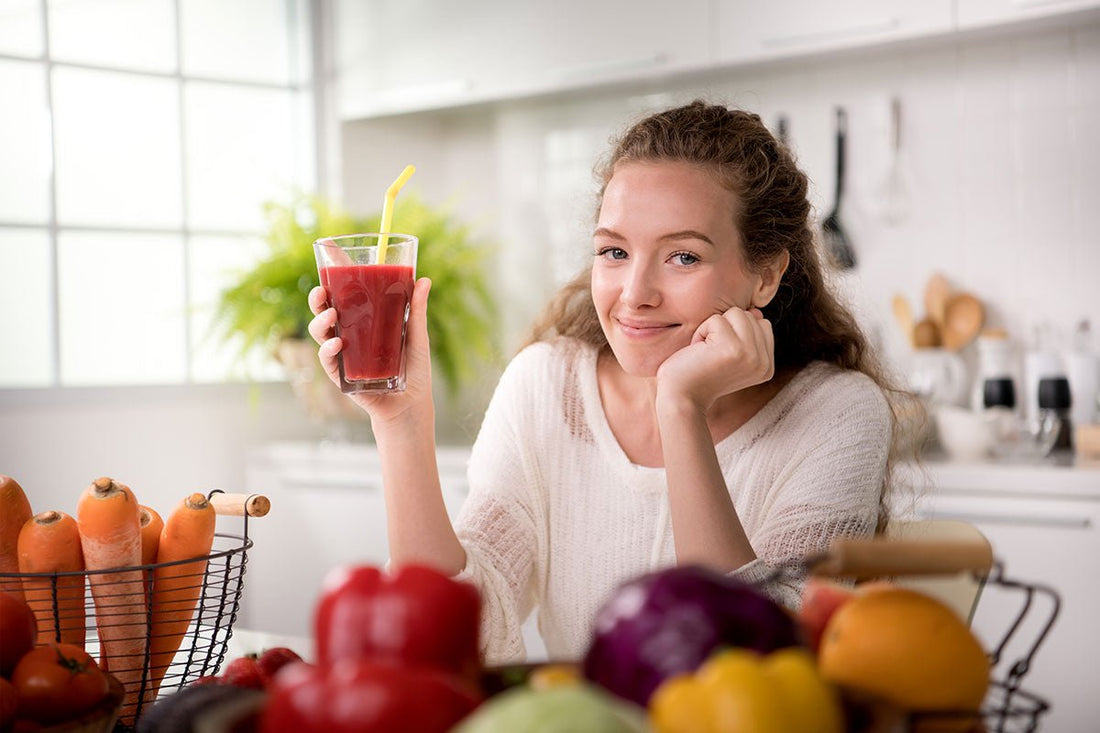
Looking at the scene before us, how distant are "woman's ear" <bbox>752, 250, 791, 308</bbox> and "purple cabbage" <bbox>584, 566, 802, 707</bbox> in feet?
3.58

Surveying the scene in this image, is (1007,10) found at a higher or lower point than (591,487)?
higher

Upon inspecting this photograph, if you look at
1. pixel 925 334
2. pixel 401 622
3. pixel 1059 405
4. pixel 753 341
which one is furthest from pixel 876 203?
pixel 401 622

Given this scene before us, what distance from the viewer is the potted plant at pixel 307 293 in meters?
3.43

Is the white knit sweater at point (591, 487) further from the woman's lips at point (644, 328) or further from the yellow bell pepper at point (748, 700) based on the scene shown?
the yellow bell pepper at point (748, 700)

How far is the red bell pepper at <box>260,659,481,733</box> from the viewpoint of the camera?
1.58 ft

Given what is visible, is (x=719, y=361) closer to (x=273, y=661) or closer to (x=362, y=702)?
(x=273, y=661)

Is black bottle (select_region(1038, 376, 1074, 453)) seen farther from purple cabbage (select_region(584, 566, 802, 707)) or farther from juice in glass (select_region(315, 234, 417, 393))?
purple cabbage (select_region(584, 566, 802, 707))

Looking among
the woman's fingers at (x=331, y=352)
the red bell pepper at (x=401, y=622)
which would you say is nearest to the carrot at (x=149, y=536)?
the woman's fingers at (x=331, y=352)

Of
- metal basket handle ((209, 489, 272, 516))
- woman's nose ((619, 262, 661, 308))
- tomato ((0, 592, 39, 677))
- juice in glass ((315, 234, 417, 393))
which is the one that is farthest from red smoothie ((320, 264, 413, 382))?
tomato ((0, 592, 39, 677))

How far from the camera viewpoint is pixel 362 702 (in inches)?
18.9

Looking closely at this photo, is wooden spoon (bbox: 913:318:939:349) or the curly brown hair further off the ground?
the curly brown hair

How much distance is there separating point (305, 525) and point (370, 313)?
2.37 m

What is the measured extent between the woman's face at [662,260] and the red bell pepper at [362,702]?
41.0 inches

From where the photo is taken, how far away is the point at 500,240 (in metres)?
4.02
